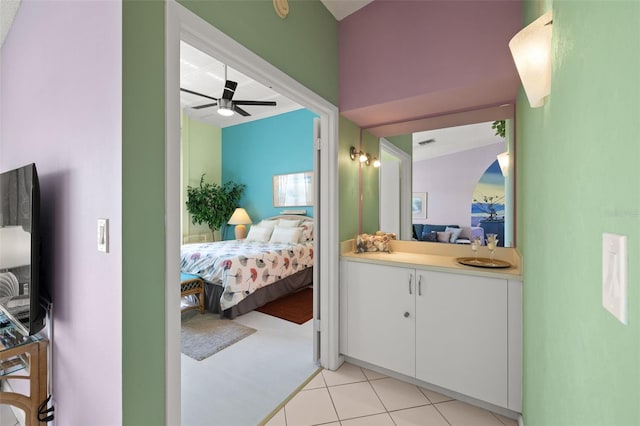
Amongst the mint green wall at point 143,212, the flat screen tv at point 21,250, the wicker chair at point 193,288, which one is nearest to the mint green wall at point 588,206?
the mint green wall at point 143,212

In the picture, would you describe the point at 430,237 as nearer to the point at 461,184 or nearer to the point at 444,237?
the point at 444,237

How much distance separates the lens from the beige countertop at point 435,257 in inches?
65.5

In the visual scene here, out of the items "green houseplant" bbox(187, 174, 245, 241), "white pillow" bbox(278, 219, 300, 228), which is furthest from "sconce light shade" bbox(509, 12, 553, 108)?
"green houseplant" bbox(187, 174, 245, 241)

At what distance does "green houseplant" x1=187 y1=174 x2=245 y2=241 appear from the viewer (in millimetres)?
5414

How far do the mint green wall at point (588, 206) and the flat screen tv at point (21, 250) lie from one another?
6.20 ft

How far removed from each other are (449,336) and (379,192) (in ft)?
4.25

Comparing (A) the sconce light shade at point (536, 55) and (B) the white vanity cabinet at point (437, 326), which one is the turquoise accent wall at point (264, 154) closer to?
(B) the white vanity cabinet at point (437, 326)

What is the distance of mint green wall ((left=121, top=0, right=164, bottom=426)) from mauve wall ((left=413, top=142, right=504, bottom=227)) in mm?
1918

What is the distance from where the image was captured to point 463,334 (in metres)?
1.72

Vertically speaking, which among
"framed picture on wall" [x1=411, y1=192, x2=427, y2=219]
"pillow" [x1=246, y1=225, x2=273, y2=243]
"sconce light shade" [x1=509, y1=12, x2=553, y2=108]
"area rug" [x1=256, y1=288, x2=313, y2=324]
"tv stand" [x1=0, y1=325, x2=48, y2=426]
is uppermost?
"sconce light shade" [x1=509, y1=12, x2=553, y2=108]

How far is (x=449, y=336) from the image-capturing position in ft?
5.80

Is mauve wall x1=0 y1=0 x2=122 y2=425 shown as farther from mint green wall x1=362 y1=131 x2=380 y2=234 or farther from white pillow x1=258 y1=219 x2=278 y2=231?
white pillow x1=258 y1=219 x2=278 y2=231

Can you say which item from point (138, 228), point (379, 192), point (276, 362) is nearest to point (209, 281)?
point (276, 362)

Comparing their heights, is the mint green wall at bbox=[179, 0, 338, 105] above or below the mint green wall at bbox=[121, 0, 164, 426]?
above
